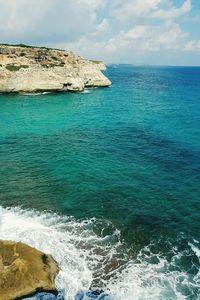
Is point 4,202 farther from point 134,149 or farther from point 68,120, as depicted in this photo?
point 68,120

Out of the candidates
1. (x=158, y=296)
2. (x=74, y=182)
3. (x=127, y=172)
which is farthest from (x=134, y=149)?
(x=158, y=296)

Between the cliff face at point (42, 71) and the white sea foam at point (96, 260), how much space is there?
62.6 metres

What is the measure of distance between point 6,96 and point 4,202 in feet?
187

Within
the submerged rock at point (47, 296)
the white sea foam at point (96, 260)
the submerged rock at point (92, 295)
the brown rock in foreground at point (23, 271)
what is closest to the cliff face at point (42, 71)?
the white sea foam at point (96, 260)

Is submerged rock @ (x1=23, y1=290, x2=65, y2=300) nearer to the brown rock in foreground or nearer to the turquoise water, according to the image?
the brown rock in foreground

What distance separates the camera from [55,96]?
285 ft

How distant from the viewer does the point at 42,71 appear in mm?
89500

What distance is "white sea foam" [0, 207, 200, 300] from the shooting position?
21578 mm

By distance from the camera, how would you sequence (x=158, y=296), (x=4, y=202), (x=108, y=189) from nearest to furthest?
(x=158, y=296) → (x=4, y=202) → (x=108, y=189)

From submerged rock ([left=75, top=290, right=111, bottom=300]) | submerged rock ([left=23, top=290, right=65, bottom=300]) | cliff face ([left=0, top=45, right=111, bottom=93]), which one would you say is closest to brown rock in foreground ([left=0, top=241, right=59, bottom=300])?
submerged rock ([left=23, top=290, right=65, bottom=300])

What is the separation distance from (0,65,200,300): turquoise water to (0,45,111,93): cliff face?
2770 centimetres

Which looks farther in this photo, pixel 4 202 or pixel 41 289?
pixel 4 202

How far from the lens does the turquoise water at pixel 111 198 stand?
912 inches

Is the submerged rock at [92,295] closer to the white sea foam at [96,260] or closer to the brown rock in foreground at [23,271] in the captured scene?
the white sea foam at [96,260]
